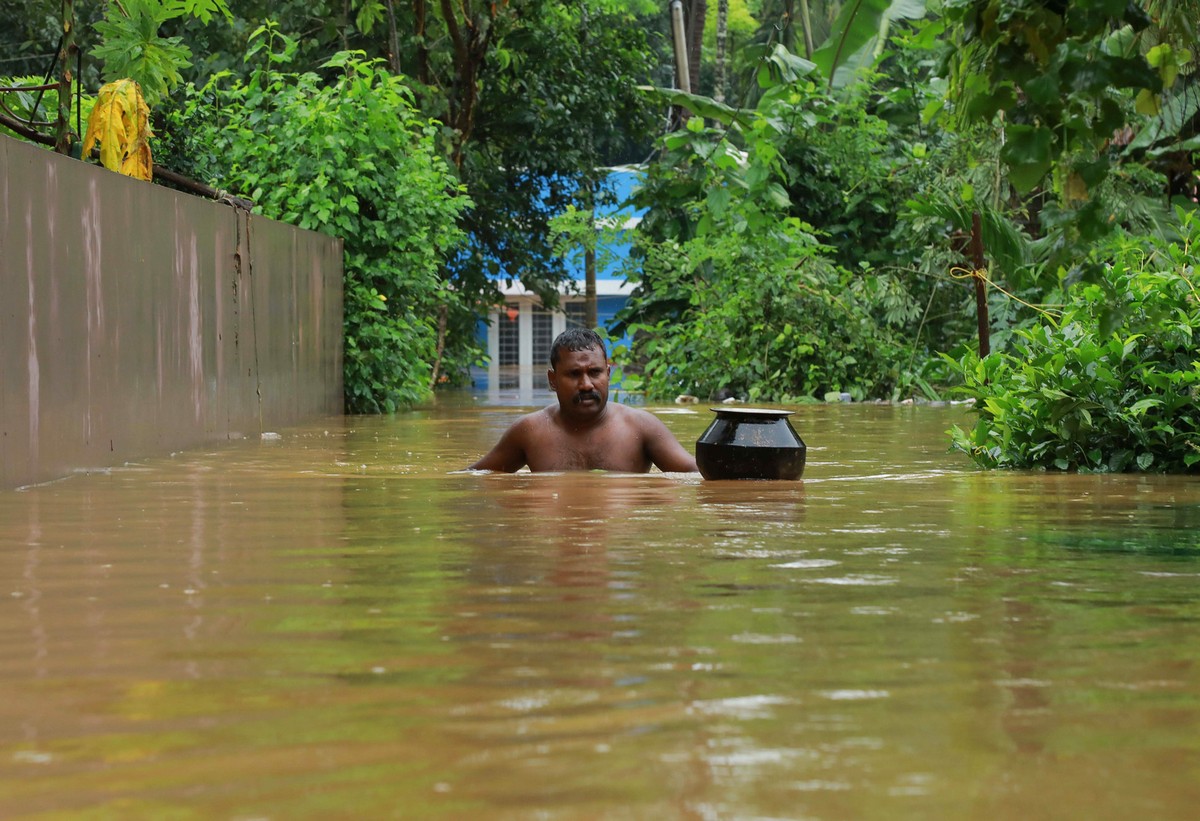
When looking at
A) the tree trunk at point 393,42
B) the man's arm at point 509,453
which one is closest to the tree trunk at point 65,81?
the man's arm at point 509,453

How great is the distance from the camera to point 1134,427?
766 cm

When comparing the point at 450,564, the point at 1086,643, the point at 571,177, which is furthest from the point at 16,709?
the point at 571,177

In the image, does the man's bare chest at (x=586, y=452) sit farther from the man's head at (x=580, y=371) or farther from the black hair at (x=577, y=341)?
the black hair at (x=577, y=341)

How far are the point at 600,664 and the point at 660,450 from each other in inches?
201

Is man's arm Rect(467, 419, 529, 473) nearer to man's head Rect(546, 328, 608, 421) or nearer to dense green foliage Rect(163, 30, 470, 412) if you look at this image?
man's head Rect(546, 328, 608, 421)

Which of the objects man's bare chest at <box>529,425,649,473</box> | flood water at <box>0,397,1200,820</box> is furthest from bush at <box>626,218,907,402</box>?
flood water at <box>0,397,1200,820</box>

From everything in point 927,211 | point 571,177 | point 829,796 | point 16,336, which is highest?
point 571,177

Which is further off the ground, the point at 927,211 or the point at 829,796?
the point at 927,211

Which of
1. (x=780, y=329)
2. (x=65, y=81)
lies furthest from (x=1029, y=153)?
(x=780, y=329)

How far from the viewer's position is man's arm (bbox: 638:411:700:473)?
26.5ft

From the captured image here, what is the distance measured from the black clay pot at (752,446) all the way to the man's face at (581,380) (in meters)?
0.76

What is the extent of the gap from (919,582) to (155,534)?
8.55ft

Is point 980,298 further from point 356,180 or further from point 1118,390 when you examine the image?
point 356,180

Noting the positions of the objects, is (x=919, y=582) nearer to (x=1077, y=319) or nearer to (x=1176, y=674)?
(x=1176, y=674)
